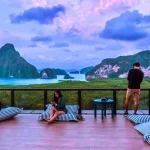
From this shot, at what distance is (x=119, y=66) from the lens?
1167 centimetres

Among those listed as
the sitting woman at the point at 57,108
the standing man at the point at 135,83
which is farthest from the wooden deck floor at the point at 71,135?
the standing man at the point at 135,83

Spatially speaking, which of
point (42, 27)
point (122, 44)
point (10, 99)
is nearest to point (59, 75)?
point (42, 27)

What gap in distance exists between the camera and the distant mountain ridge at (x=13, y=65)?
37.9 feet

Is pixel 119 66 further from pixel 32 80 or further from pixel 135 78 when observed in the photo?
pixel 135 78

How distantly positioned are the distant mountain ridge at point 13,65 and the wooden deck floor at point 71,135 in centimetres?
464

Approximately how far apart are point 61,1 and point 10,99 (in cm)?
431

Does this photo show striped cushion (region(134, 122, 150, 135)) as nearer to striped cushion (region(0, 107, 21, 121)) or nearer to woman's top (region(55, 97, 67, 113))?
woman's top (region(55, 97, 67, 113))

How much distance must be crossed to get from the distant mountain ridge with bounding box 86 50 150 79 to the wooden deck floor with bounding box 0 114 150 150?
4.69m

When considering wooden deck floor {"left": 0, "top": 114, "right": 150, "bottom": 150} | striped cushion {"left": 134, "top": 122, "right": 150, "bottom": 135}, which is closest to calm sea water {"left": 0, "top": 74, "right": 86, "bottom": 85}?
wooden deck floor {"left": 0, "top": 114, "right": 150, "bottom": 150}

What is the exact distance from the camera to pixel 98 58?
454 inches

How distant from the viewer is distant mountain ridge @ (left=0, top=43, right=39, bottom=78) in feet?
37.9

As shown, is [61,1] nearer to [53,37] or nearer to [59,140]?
[53,37]

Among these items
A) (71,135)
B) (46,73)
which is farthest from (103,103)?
(46,73)

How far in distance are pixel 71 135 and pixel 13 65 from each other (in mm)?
6935
